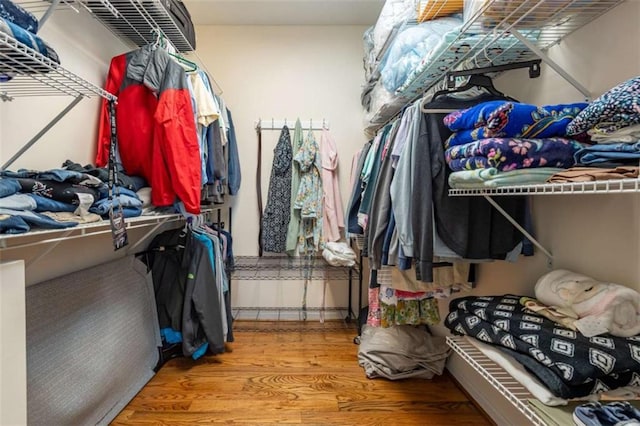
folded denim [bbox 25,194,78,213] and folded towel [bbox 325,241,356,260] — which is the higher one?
folded denim [bbox 25,194,78,213]

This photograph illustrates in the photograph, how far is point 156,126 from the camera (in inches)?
63.2

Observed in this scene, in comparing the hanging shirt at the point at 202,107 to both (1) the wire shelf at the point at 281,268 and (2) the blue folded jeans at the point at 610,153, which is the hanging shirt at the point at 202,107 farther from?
(2) the blue folded jeans at the point at 610,153

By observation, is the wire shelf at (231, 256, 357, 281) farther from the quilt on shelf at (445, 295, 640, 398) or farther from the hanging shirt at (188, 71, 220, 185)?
the quilt on shelf at (445, 295, 640, 398)

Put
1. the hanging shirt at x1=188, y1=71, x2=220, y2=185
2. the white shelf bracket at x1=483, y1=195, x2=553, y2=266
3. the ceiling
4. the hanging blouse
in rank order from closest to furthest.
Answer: the white shelf bracket at x1=483, y1=195, x2=553, y2=266 < the hanging shirt at x1=188, y1=71, x2=220, y2=185 < the ceiling < the hanging blouse

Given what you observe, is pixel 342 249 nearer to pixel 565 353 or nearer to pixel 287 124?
pixel 287 124

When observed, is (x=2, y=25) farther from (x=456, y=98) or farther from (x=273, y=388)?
(x=273, y=388)

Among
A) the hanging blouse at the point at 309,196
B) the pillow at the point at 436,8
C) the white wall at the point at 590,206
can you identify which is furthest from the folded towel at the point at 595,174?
the hanging blouse at the point at 309,196

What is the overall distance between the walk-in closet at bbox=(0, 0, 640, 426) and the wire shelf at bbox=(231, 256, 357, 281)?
0.06 ft

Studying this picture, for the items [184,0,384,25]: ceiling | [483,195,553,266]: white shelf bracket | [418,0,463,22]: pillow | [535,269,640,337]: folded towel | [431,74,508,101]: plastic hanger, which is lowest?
[535,269,640,337]: folded towel

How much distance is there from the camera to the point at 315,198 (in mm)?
2695

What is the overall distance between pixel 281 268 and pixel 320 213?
0.65 metres

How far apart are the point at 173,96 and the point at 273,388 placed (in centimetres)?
173

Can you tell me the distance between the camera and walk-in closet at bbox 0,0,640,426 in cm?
86

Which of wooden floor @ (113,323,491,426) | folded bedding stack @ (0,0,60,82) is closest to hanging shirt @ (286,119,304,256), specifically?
wooden floor @ (113,323,491,426)
